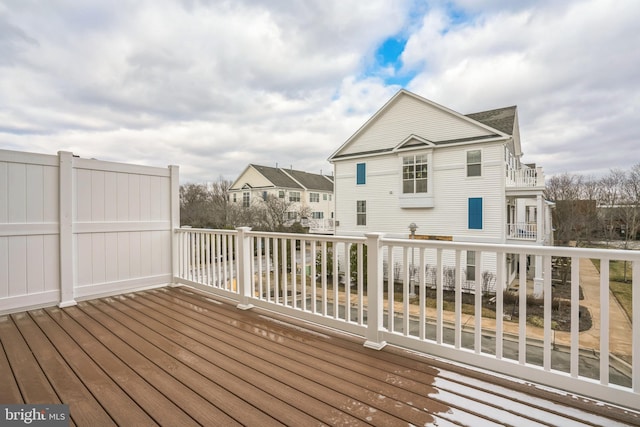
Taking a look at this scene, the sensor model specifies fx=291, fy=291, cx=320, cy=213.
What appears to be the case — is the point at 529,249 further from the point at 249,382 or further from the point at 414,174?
the point at 414,174

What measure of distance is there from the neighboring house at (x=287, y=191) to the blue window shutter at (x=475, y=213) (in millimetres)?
11569

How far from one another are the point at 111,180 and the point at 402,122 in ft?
36.4

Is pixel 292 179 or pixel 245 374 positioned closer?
pixel 245 374

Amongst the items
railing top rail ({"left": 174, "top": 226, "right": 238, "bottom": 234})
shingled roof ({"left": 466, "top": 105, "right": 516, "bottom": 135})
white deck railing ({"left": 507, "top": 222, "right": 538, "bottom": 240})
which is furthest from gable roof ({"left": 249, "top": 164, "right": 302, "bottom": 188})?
railing top rail ({"left": 174, "top": 226, "right": 238, "bottom": 234})

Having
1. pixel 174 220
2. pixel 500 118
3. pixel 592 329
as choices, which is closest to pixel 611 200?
pixel 500 118

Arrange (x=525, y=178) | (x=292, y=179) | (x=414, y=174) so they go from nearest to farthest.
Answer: (x=414, y=174) → (x=525, y=178) → (x=292, y=179)

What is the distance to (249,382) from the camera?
1.80m

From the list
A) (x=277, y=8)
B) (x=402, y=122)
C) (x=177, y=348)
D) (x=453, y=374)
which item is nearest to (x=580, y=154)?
(x=402, y=122)

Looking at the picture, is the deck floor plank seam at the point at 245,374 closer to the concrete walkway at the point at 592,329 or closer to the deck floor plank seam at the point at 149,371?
the deck floor plank seam at the point at 149,371

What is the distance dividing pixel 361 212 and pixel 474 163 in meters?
5.04

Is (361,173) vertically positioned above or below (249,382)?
above

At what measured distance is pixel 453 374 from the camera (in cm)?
189

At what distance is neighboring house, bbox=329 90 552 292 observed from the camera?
10656 millimetres

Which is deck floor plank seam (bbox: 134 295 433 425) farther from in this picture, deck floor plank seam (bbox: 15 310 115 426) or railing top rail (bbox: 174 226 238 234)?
railing top rail (bbox: 174 226 238 234)
